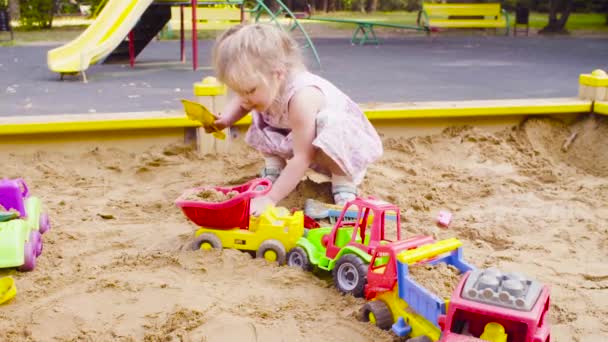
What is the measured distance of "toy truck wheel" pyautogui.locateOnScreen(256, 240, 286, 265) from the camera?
222cm

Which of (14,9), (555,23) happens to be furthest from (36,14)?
(555,23)

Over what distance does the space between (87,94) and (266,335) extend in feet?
11.4

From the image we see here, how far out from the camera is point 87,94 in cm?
480

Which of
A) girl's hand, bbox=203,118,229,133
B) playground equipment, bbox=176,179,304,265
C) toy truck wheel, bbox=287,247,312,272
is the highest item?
girl's hand, bbox=203,118,229,133

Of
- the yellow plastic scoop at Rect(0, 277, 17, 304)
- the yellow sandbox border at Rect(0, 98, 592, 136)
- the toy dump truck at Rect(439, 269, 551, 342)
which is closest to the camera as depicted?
the toy dump truck at Rect(439, 269, 551, 342)

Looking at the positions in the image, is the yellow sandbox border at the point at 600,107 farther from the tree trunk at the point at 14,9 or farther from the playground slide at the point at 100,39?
the tree trunk at the point at 14,9

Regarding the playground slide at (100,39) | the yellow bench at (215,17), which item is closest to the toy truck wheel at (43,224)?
the playground slide at (100,39)

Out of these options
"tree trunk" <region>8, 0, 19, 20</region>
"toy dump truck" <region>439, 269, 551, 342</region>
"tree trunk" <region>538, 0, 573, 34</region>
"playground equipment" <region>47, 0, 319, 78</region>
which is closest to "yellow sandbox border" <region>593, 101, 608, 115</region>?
"toy dump truck" <region>439, 269, 551, 342</region>

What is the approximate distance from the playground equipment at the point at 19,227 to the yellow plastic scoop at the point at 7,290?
17 cm

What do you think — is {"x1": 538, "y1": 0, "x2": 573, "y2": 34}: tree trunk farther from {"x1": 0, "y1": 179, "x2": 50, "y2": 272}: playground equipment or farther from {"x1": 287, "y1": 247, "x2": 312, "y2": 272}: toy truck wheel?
{"x1": 0, "y1": 179, "x2": 50, "y2": 272}: playground equipment

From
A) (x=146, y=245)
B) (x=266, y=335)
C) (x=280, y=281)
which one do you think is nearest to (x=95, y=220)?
(x=146, y=245)

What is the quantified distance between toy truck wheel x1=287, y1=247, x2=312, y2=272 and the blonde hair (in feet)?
1.87

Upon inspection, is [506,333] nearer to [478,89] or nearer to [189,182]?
[189,182]

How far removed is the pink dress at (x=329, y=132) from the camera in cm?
263
